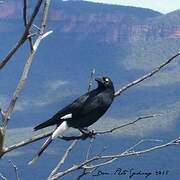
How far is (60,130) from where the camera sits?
416cm

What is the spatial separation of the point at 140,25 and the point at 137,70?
13.9 metres

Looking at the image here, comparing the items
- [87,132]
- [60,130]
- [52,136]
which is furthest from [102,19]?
[52,136]

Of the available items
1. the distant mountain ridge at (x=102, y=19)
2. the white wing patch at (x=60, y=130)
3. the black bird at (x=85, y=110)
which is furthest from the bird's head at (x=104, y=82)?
the distant mountain ridge at (x=102, y=19)

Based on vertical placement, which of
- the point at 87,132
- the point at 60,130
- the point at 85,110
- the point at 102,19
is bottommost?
the point at 102,19

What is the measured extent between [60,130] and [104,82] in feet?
3.91

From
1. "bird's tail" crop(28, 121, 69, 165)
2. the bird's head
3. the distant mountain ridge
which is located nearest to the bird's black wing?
"bird's tail" crop(28, 121, 69, 165)

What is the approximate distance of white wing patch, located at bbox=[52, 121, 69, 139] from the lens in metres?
4.00

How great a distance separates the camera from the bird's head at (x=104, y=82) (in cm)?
525

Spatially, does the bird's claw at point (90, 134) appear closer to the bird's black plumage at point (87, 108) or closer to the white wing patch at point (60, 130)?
the bird's black plumage at point (87, 108)

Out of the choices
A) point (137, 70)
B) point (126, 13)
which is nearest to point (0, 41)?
point (126, 13)

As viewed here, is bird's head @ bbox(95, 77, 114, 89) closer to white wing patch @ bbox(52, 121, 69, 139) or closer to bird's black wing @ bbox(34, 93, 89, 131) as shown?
bird's black wing @ bbox(34, 93, 89, 131)

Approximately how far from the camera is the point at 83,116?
492 centimetres

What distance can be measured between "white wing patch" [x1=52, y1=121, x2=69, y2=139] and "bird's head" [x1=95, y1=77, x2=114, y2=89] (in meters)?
0.75

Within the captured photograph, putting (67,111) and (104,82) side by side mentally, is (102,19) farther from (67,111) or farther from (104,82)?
(67,111)
